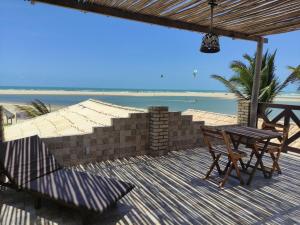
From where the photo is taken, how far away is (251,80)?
9.00m

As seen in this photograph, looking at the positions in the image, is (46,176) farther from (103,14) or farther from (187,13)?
(187,13)

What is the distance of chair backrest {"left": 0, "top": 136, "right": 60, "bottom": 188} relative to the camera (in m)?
2.86

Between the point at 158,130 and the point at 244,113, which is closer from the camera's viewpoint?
the point at 158,130

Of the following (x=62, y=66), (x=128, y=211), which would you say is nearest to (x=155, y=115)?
(x=128, y=211)

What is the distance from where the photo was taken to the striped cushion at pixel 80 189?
94.2 inches

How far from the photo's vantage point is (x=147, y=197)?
10.6 feet

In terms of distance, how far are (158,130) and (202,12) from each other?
248 centimetres

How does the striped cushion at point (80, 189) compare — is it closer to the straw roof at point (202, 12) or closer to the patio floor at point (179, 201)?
the patio floor at point (179, 201)

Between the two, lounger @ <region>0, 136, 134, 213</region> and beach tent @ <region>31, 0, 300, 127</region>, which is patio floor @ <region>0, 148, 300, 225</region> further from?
beach tent @ <region>31, 0, 300, 127</region>

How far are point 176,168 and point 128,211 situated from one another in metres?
1.87

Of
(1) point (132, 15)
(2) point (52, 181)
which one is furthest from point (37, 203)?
(1) point (132, 15)

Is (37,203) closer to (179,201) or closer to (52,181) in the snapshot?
(52,181)

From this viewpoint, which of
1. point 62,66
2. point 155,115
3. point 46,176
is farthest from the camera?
point 62,66

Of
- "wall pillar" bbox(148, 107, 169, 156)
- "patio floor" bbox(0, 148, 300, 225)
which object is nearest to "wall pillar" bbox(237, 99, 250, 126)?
"patio floor" bbox(0, 148, 300, 225)
